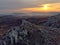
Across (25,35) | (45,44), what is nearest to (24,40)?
(25,35)

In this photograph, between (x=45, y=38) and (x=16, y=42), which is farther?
(x=45, y=38)

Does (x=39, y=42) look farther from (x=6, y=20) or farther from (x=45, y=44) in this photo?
(x=6, y=20)

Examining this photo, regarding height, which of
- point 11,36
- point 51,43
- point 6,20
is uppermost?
point 11,36

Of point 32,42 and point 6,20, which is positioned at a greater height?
point 32,42

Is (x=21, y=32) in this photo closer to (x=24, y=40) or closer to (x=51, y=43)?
(x=24, y=40)

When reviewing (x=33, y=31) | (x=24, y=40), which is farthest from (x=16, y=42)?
(x=33, y=31)

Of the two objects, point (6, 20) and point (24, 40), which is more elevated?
point (24, 40)

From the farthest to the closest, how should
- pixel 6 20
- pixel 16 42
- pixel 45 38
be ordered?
pixel 6 20 < pixel 45 38 < pixel 16 42

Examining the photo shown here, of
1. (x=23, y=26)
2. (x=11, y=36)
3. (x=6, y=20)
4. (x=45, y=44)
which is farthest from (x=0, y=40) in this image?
(x=6, y=20)

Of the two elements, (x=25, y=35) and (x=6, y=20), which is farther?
(x=6, y=20)

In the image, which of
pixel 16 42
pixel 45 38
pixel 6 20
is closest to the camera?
pixel 16 42
